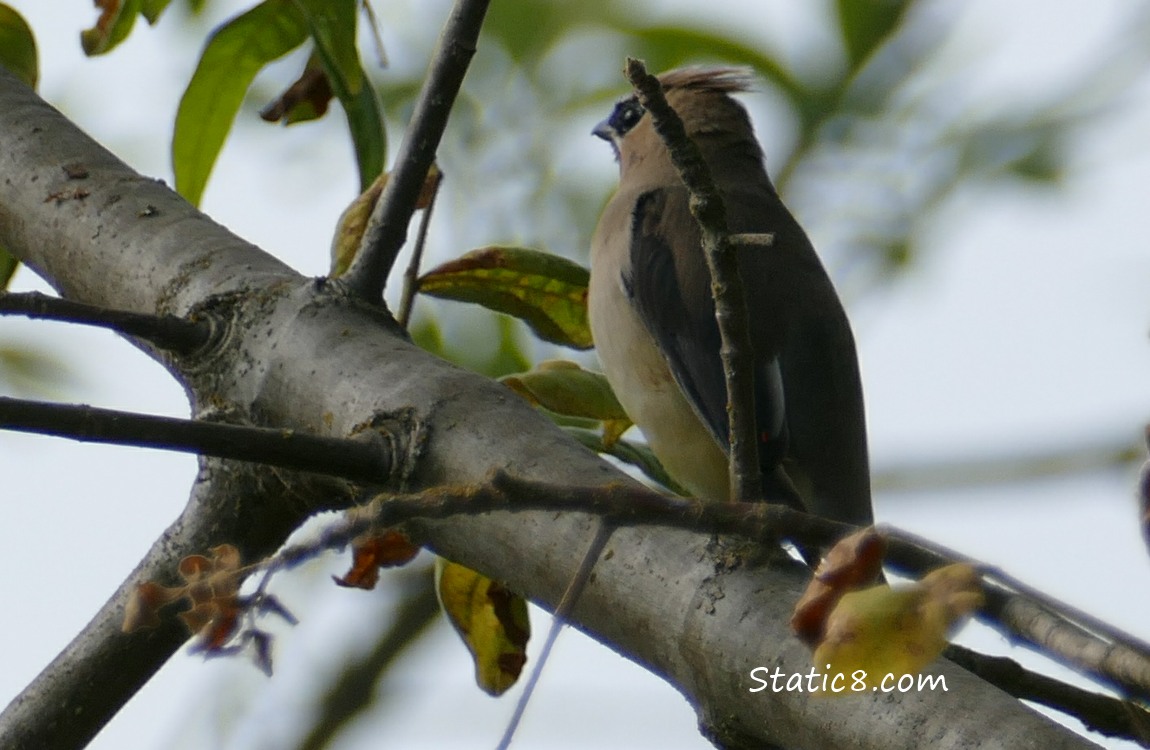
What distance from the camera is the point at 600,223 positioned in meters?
4.31

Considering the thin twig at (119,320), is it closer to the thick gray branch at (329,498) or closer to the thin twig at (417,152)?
the thick gray branch at (329,498)

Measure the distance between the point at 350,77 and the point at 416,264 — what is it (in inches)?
13.6

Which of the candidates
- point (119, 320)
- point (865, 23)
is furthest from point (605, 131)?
point (119, 320)

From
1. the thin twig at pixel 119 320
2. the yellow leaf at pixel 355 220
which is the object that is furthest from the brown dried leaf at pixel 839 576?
the yellow leaf at pixel 355 220

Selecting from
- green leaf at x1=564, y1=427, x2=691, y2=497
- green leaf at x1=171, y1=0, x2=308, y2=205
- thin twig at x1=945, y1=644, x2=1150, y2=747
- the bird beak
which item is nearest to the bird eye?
the bird beak

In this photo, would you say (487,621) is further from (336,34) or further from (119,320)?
(336,34)

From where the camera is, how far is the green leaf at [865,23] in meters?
4.60

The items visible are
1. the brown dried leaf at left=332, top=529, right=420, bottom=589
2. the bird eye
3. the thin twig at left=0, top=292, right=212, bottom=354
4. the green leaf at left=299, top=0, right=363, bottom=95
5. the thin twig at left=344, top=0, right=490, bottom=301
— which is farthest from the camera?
the bird eye

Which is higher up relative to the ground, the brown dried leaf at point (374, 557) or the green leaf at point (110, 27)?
the green leaf at point (110, 27)

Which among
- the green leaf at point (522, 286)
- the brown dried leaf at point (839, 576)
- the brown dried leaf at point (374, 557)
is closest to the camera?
the brown dried leaf at point (839, 576)

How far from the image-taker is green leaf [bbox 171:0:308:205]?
2.52m

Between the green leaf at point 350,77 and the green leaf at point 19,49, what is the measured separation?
752mm

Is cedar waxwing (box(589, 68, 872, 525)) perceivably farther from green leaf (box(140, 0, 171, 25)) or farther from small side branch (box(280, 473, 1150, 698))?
small side branch (box(280, 473, 1150, 698))

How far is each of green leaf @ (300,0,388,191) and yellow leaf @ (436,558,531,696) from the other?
75cm
